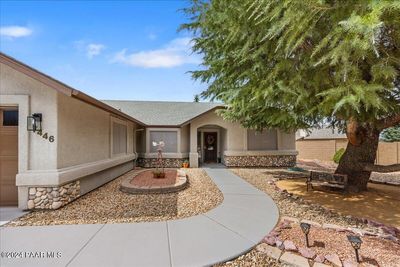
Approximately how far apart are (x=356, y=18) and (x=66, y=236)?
21.5ft

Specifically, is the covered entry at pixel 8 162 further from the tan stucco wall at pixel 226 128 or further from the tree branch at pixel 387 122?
the tree branch at pixel 387 122

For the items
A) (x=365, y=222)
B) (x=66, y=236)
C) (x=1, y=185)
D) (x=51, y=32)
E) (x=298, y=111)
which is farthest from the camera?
(x=51, y=32)

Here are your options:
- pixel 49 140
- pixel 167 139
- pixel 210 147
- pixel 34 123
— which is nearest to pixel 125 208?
pixel 49 140

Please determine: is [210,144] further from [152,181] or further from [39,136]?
[39,136]

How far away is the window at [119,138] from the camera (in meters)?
11.9

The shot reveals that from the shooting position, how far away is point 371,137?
9227mm

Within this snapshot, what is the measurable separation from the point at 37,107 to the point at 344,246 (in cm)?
837

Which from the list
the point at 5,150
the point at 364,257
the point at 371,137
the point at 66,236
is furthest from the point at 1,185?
the point at 371,137

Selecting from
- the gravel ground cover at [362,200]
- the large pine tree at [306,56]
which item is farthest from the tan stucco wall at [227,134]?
the large pine tree at [306,56]

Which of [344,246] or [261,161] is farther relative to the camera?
[261,161]

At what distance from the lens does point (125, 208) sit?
6.81 meters

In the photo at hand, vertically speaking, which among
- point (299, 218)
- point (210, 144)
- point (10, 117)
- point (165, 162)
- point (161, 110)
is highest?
point (161, 110)

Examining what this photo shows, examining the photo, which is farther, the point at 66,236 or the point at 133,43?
the point at 133,43

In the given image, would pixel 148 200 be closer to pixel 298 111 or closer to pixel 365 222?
pixel 298 111
